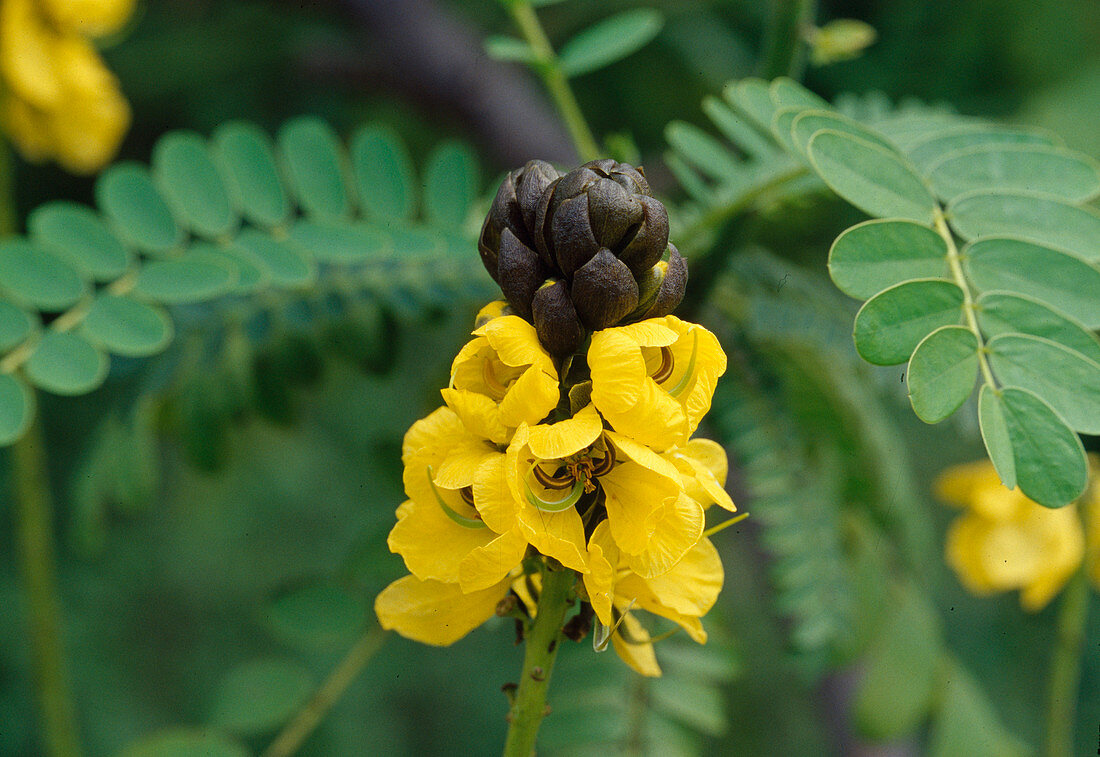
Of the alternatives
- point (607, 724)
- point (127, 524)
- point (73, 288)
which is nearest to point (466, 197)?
point (73, 288)

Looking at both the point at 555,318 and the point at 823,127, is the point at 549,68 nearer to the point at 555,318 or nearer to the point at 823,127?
the point at 823,127

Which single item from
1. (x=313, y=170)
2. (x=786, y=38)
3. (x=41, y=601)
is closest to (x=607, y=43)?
(x=786, y=38)

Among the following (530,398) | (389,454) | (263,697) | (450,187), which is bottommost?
(263,697)

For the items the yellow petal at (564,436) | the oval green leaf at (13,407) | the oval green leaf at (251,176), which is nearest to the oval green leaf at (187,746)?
the oval green leaf at (13,407)

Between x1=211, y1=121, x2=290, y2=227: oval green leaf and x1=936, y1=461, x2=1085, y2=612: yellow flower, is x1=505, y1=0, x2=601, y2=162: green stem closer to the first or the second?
x1=211, y1=121, x2=290, y2=227: oval green leaf

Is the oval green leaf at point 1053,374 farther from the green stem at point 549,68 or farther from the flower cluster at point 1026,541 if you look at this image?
the flower cluster at point 1026,541

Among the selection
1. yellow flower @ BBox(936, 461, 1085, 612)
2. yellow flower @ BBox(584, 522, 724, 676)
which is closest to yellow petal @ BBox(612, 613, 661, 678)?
yellow flower @ BBox(584, 522, 724, 676)
